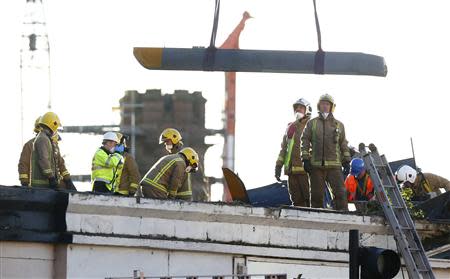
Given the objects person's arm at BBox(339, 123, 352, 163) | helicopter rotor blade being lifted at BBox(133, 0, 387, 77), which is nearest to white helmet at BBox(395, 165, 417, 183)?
helicopter rotor blade being lifted at BBox(133, 0, 387, 77)

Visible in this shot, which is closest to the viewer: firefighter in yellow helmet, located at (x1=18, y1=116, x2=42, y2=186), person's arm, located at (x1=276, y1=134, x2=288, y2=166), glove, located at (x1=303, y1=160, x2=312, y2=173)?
firefighter in yellow helmet, located at (x1=18, y1=116, x2=42, y2=186)

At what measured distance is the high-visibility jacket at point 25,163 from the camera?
68.0 ft

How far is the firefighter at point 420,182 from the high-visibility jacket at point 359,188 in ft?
2.88

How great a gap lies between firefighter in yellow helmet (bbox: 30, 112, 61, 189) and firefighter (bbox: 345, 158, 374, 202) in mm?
4954

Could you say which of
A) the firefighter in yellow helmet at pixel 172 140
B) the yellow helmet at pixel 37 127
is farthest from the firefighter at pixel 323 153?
the yellow helmet at pixel 37 127

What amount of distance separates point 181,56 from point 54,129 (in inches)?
122

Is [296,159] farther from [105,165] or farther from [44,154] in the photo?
[44,154]

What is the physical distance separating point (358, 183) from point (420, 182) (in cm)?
201

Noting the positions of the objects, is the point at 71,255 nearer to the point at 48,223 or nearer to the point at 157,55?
the point at 48,223

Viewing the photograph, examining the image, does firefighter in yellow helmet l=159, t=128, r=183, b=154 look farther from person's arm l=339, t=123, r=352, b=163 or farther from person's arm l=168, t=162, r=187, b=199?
person's arm l=339, t=123, r=352, b=163

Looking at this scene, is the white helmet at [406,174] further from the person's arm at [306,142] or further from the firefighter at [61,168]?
the firefighter at [61,168]

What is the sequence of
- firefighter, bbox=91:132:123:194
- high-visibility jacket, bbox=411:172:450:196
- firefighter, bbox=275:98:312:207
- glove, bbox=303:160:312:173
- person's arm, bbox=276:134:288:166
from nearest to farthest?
glove, bbox=303:160:312:173 < firefighter, bbox=91:132:123:194 < firefighter, bbox=275:98:312:207 < person's arm, bbox=276:134:288:166 < high-visibility jacket, bbox=411:172:450:196

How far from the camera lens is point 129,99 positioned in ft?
325

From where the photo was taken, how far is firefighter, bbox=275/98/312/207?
22516 mm
